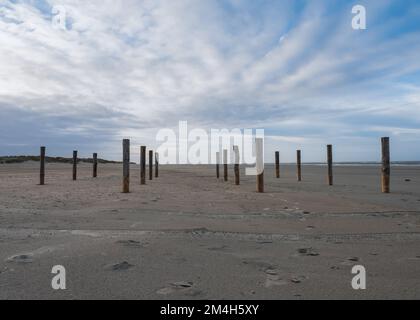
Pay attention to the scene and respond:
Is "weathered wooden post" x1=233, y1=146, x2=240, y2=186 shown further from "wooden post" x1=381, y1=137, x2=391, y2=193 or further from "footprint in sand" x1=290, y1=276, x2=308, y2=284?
"footprint in sand" x1=290, y1=276, x2=308, y2=284

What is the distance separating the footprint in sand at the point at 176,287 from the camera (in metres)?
2.75

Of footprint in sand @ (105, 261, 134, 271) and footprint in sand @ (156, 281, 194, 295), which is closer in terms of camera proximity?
footprint in sand @ (156, 281, 194, 295)

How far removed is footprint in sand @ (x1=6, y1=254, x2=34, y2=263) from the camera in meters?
3.48

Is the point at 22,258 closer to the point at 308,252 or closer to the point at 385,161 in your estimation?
the point at 308,252

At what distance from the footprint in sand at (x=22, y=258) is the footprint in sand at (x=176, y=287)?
5.25 ft

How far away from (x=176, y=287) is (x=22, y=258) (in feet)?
6.02

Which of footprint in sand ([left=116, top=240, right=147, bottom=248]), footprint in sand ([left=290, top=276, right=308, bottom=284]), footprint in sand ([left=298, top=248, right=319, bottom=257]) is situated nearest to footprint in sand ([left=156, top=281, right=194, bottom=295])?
footprint in sand ([left=290, top=276, right=308, bottom=284])

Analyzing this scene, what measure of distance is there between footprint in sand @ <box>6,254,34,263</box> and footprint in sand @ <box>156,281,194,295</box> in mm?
1599

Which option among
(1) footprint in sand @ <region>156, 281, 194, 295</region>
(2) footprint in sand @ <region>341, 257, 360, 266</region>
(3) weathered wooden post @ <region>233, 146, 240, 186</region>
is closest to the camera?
(1) footprint in sand @ <region>156, 281, 194, 295</region>

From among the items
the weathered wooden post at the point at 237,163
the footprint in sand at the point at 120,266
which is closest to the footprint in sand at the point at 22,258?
the footprint in sand at the point at 120,266

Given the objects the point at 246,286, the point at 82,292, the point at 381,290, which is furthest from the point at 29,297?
the point at 381,290

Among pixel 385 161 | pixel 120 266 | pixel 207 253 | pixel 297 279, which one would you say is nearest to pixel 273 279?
pixel 297 279
